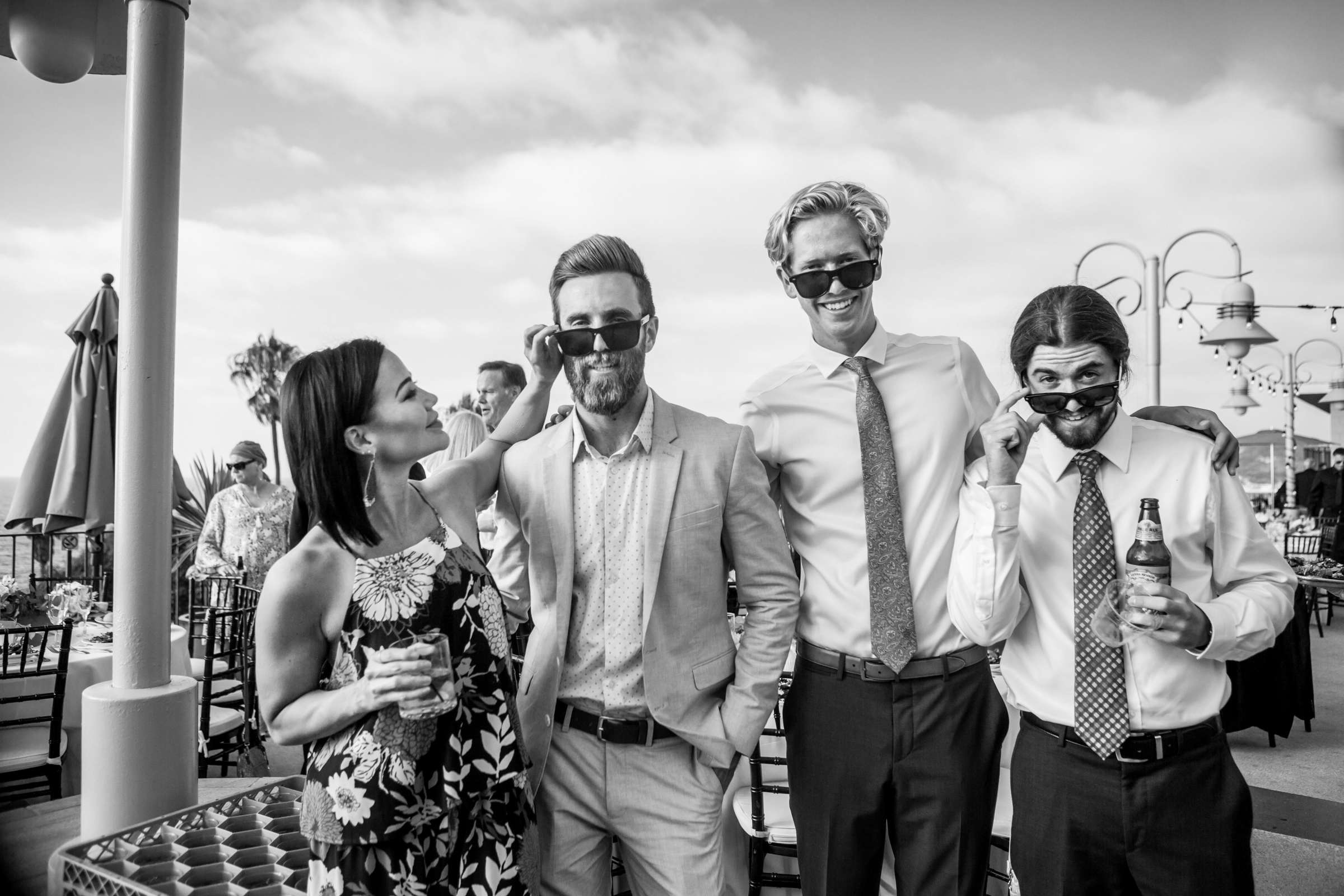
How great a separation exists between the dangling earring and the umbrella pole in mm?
992

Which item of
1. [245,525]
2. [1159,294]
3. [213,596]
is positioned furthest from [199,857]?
[1159,294]

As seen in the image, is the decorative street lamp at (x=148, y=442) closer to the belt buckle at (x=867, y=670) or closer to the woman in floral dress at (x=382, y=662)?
the woman in floral dress at (x=382, y=662)

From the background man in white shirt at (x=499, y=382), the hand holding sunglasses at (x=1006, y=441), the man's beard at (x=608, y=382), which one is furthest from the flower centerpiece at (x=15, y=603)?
the hand holding sunglasses at (x=1006, y=441)

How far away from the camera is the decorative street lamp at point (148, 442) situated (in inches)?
90.7

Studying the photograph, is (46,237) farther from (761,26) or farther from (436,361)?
(761,26)

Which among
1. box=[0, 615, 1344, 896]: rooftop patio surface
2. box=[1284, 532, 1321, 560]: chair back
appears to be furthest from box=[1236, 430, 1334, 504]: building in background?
box=[0, 615, 1344, 896]: rooftop patio surface

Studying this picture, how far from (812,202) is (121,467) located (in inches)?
76.6

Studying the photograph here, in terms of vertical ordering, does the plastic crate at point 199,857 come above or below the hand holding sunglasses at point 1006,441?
below

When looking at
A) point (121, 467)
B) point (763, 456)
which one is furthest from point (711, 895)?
point (121, 467)

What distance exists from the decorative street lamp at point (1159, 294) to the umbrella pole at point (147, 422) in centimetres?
617

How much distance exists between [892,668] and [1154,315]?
6068mm

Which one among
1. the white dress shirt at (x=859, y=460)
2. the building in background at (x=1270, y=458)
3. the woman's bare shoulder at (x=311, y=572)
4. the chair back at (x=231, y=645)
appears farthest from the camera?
the building in background at (x=1270, y=458)

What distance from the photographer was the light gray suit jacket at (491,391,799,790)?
185 cm

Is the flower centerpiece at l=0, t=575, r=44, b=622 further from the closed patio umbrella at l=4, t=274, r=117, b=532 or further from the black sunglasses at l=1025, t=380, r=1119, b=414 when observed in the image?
the black sunglasses at l=1025, t=380, r=1119, b=414
